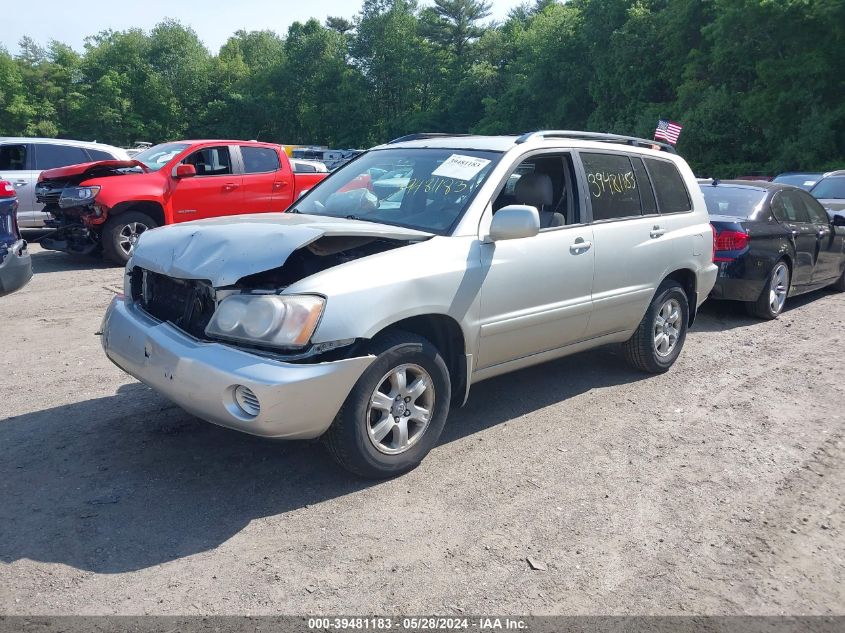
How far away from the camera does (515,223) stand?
445cm

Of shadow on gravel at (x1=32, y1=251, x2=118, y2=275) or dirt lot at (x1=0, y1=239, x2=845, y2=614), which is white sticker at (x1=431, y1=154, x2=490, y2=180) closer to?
dirt lot at (x1=0, y1=239, x2=845, y2=614)

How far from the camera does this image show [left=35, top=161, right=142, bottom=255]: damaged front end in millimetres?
10359

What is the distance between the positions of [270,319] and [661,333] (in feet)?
12.4

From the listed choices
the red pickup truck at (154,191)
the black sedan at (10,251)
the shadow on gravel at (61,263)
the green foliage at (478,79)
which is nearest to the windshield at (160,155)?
the red pickup truck at (154,191)

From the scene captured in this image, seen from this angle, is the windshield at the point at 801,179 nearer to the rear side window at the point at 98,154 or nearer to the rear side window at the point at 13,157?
the rear side window at the point at 98,154

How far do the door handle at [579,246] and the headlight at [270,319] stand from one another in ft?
6.89

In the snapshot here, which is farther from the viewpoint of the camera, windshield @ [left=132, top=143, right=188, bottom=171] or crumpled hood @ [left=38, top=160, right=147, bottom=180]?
windshield @ [left=132, top=143, right=188, bottom=171]

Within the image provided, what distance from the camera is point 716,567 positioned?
137 inches

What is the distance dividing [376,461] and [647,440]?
76.2 inches

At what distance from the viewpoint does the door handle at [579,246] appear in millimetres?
5188

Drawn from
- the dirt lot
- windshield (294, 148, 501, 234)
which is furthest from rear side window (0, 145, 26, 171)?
windshield (294, 148, 501, 234)

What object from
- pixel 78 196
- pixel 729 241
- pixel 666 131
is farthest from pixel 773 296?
pixel 666 131

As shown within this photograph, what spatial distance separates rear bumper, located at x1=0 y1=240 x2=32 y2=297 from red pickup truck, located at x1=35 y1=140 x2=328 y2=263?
442 centimetres

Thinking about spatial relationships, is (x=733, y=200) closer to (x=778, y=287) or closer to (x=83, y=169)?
(x=778, y=287)
